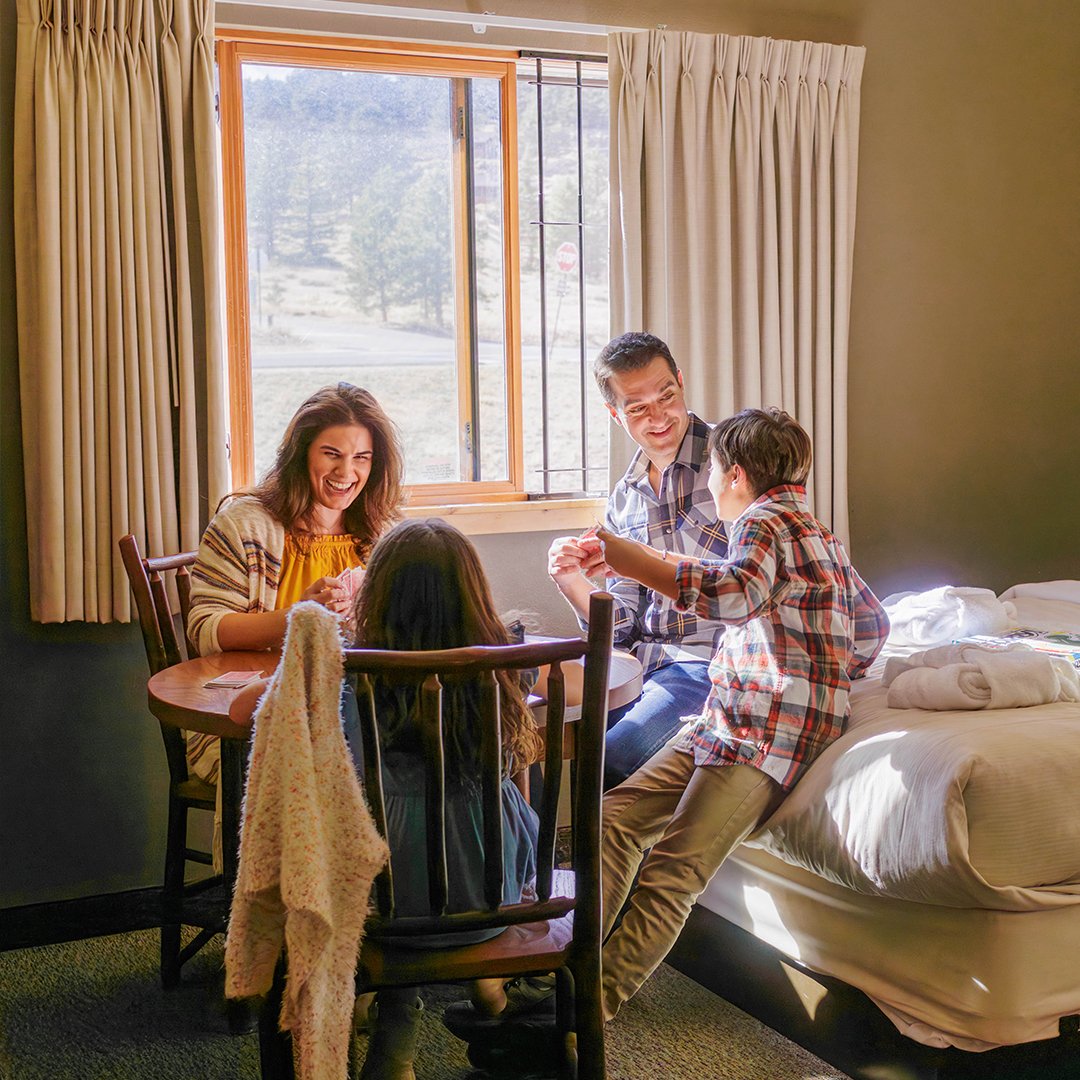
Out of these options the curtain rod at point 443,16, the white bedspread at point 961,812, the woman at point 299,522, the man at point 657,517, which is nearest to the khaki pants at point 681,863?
the white bedspread at point 961,812

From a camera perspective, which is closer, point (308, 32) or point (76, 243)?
point (76, 243)

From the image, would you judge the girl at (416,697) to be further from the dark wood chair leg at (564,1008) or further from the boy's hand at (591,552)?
the boy's hand at (591,552)

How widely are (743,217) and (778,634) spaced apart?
1590 millimetres

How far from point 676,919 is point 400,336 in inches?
68.4

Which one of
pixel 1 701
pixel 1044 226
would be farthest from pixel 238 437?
pixel 1044 226

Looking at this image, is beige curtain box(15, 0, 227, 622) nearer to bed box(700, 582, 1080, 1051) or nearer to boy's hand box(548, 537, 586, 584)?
boy's hand box(548, 537, 586, 584)

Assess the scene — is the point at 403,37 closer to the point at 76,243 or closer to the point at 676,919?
the point at 76,243

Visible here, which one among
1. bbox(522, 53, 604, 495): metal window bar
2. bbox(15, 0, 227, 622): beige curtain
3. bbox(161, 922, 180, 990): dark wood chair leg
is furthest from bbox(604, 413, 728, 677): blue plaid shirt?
Answer: bbox(161, 922, 180, 990): dark wood chair leg

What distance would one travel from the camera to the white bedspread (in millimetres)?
1679

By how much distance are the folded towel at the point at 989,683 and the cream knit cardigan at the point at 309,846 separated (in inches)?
40.6

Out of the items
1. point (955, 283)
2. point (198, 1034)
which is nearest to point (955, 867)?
point (198, 1034)

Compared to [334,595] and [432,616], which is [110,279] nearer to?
[334,595]

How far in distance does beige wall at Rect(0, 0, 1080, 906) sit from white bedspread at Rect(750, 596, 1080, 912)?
143 centimetres

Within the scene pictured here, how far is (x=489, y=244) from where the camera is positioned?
3139 mm
